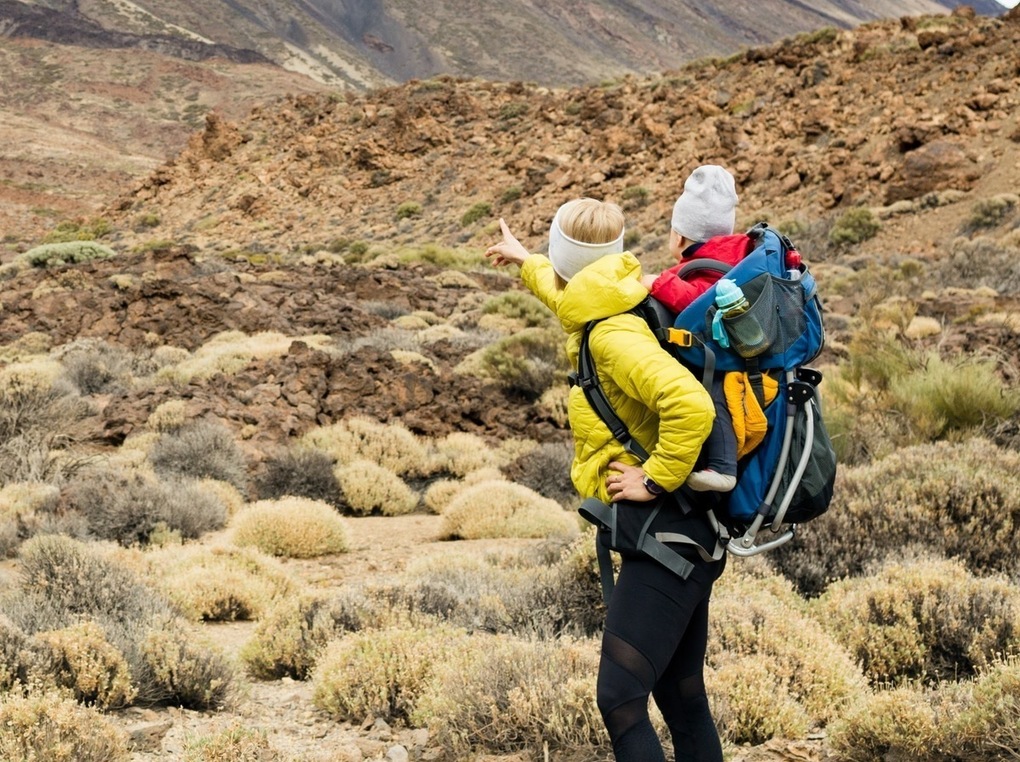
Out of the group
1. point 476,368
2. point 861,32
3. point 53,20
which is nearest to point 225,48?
point 53,20

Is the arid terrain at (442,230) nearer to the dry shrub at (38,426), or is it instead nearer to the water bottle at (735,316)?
the dry shrub at (38,426)

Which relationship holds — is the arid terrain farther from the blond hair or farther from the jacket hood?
the blond hair

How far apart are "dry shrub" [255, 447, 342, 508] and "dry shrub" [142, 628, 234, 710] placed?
4.45 meters

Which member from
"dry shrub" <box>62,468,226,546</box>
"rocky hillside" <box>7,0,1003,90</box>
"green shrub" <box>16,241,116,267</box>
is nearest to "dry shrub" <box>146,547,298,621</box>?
"dry shrub" <box>62,468,226,546</box>

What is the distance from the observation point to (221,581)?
5836 mm

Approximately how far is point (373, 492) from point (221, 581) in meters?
3.09

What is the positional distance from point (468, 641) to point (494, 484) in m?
3.83

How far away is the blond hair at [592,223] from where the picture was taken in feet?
8.29

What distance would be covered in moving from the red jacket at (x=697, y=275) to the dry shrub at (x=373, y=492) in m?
6.65

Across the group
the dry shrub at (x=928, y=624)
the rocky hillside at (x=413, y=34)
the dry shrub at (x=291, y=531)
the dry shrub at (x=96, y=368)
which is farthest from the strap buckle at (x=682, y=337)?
the rocky hillside at (x=413, y=34)

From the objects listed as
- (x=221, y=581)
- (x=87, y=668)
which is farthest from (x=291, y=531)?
→ (x=87, y=668)

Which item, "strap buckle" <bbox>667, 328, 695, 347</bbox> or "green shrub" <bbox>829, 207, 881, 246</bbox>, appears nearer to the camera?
"strap buckle" <bbox>667, 328, 695, 347</bbox>

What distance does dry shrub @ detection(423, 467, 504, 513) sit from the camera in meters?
8.96

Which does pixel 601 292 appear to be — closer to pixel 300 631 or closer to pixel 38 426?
pixel 300 631
